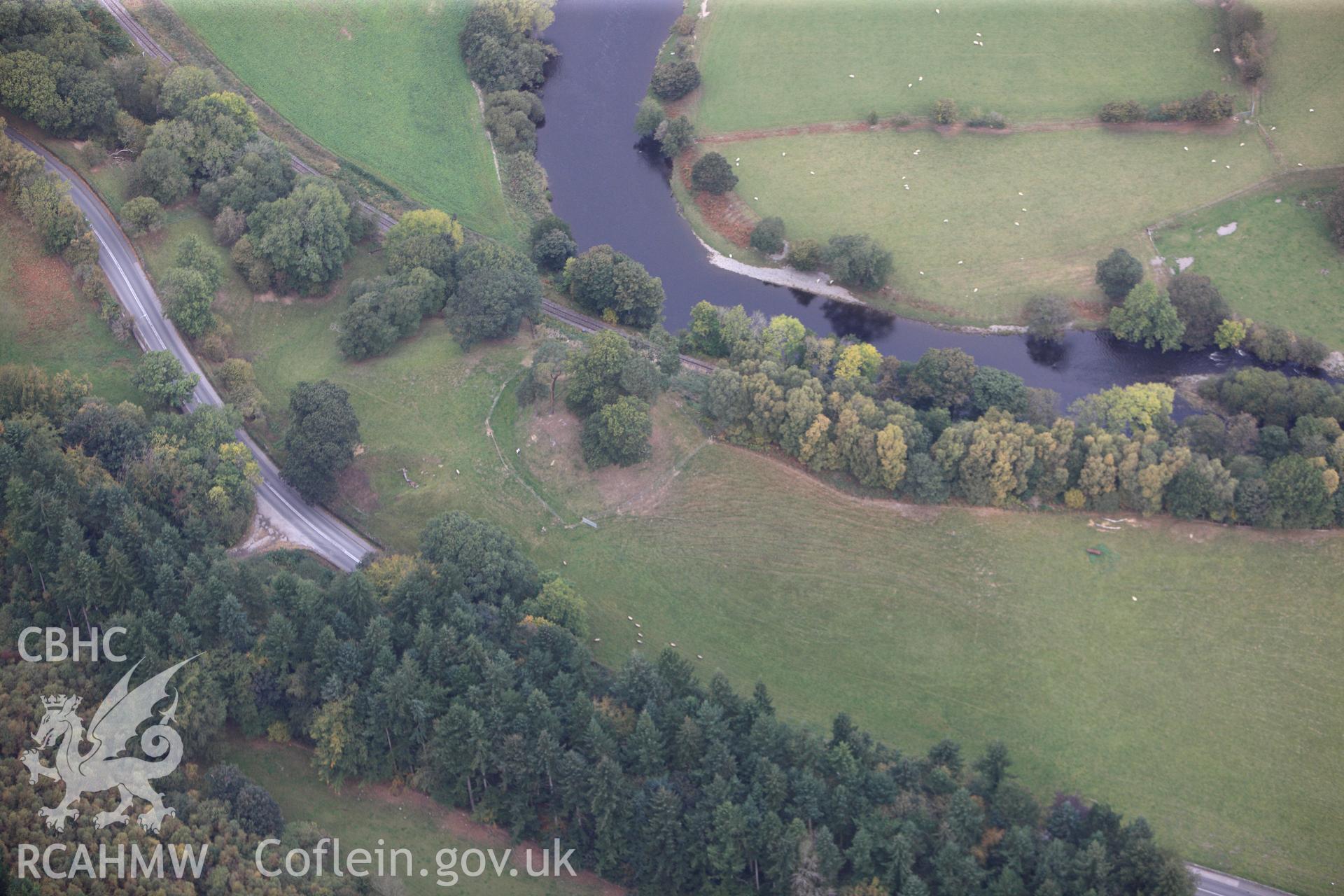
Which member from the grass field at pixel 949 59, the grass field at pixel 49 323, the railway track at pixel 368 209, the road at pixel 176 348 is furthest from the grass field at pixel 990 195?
the grass field at pixel 49 323

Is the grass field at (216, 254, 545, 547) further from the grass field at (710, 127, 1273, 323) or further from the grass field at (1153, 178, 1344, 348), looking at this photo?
the grass field at (1153, 178, 1344, 348)

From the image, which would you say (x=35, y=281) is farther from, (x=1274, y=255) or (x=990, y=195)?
(x=1274, y=255)

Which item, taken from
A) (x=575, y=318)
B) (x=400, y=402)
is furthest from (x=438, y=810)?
(x=575, y=318)

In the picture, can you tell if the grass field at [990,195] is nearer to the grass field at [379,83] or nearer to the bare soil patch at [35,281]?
the grass field at [379,83]

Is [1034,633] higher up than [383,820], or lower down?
higher up

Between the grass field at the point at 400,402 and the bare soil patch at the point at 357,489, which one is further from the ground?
the grass field at the point at 400,402

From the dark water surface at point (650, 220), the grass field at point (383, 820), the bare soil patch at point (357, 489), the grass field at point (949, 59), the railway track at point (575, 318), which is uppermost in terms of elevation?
the grass field at point (949, 59)

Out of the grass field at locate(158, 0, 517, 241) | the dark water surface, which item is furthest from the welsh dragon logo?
the grass field at locate(158, 0, 517, 241)
